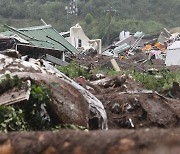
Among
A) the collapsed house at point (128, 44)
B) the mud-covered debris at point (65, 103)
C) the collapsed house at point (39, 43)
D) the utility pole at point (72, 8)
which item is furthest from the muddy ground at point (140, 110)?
the utility pole at point (72, 8)

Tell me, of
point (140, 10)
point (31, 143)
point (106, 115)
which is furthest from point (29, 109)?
point (140, 10)

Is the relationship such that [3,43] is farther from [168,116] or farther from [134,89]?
[168,116]

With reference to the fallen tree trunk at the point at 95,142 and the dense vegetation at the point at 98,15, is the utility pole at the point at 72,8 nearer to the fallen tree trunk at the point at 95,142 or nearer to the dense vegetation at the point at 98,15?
the dense vegetation at the point at 98,15

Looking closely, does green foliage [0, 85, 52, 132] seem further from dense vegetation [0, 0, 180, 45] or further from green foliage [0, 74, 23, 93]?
dense vegetation [0, 0, 180, 45]

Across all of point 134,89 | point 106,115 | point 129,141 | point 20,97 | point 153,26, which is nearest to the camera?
point 129,141

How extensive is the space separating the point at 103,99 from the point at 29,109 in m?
2.91

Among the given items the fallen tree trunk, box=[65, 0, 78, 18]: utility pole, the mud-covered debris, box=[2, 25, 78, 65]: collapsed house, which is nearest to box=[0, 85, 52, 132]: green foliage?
the mud-covered debris

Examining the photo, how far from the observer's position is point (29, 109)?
631 centimetres

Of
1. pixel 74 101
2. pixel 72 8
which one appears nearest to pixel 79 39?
pixel 74 101

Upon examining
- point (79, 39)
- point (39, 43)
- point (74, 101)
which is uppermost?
point (74, 101)

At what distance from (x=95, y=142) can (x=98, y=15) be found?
70.1m

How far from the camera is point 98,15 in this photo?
72.0 metres

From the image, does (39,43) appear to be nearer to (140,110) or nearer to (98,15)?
(140,110)

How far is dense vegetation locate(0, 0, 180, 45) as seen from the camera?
62281 mm
